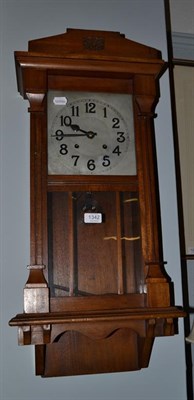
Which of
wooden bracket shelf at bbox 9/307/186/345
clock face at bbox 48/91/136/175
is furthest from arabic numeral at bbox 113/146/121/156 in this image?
wooden bracket shelf at bbox 9/307/186/345

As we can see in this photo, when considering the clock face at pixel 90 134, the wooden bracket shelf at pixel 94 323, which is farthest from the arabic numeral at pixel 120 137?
the wooden bracket shelf at pixel 94 323

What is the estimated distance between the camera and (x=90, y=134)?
0.95m

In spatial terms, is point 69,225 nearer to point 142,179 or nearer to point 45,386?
point 142,179

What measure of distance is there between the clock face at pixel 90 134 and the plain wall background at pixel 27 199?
0.41ft

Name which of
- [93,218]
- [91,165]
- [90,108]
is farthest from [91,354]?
[90,108]

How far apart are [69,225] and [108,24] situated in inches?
21.5

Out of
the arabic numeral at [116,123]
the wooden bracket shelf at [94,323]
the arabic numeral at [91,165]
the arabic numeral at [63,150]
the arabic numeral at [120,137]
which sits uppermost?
the arabic numeral at [116,123]

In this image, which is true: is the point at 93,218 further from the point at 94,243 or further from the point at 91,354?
the point at 91,354

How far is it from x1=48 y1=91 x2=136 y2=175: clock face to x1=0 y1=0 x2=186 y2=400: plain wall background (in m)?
0.12

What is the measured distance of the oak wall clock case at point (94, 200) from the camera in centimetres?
88

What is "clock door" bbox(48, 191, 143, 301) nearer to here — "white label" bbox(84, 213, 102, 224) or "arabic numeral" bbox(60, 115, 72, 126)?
"white label" bbox(84, 213, 102, 224)

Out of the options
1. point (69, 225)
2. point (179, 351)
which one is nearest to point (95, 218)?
point (69, 225)

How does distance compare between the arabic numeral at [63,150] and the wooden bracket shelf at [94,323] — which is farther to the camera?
the arabic numeral at [63,150]

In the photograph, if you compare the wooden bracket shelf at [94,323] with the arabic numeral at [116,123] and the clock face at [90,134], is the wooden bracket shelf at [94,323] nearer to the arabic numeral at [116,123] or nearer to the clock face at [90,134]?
the clock face at [90,134]
